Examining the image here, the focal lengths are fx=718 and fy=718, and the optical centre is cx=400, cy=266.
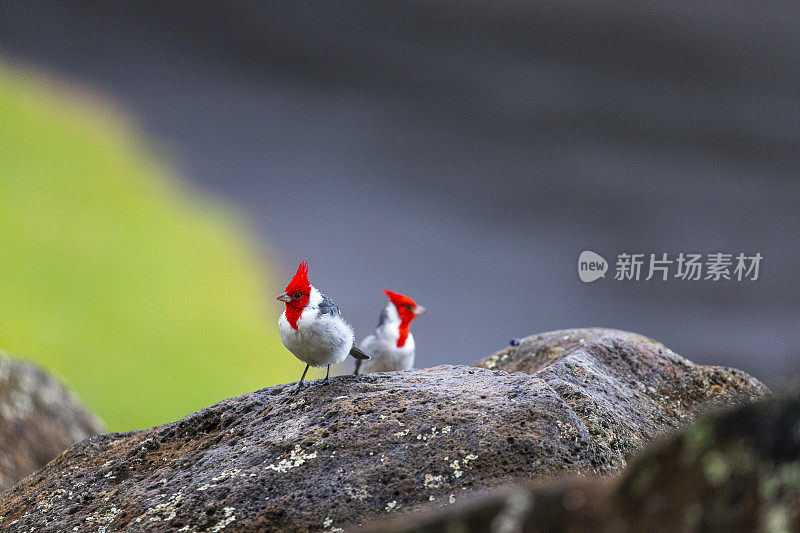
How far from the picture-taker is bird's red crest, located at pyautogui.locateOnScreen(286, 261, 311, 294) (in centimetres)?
324

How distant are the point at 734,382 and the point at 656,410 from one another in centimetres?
59

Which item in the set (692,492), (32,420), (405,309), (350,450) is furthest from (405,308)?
(692,492)

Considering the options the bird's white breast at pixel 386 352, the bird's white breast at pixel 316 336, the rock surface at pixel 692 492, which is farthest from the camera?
the bird's white breast at pixel 386 352

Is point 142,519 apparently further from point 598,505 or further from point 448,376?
point 598,505

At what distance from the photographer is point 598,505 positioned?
117 centimetres

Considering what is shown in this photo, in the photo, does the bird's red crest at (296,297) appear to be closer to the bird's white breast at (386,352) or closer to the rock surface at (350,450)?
the rock surface at (350,450)

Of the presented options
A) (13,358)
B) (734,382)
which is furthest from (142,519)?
(13,358)

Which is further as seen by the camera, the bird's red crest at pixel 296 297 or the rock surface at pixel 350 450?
the bird's red crest at pixel 296 297

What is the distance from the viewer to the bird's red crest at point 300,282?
127 inches

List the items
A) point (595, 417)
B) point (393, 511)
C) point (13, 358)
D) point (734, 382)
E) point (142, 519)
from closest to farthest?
1. point (393, 511)
2. point (142, 519)
3. point (595, 417)
4. point (734, 382)
5. point (13, 358)

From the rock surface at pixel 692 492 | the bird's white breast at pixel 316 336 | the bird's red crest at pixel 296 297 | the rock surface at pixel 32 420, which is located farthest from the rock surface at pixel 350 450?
the rock surface at pixel 32 420

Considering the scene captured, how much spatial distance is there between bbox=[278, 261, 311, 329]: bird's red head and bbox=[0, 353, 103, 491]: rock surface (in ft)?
6.85

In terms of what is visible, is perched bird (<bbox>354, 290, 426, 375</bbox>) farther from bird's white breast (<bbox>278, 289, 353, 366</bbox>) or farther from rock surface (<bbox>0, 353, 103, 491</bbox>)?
rock surface (<bbox>0, 353, 103, 491</bbox>)

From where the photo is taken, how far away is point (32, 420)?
4570mm
